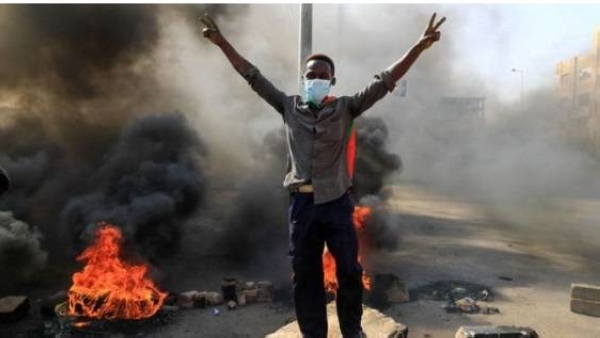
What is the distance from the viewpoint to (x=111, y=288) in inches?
307

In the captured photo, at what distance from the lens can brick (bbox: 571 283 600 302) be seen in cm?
741

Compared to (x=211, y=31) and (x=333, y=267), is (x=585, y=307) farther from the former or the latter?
(x=211, y=31)

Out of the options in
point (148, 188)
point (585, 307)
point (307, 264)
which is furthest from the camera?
point (148, 188)

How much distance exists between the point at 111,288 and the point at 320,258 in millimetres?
5513

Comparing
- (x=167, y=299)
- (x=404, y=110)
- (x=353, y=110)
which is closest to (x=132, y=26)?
(x=167, y=299)

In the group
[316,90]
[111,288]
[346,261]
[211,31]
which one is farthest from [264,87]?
[111,288]

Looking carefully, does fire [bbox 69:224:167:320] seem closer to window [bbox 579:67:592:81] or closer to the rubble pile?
the rubble pile

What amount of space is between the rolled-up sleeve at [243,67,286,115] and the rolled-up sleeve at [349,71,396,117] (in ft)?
1.69

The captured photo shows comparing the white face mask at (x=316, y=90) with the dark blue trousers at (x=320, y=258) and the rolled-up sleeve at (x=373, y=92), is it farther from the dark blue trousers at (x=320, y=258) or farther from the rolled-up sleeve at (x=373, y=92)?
the dark blue trousers at (x=320, y=258)

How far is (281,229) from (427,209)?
8.22 m

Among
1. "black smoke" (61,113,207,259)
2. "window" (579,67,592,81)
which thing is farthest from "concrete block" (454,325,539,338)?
"window" (579,67,592,81)

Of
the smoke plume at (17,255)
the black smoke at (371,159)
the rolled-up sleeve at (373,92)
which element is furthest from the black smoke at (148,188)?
the rolled-up sleeve at (373,92)

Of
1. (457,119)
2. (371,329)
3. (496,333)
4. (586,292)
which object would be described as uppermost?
(457,119)

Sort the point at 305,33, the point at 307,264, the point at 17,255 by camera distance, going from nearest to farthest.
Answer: the point at 307,264
the point at 305,33
the point at 17,255
